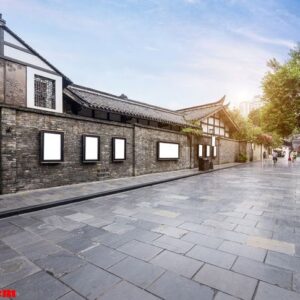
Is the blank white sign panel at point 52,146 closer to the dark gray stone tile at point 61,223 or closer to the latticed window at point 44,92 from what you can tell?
the dark gray stone tile at point 61,223

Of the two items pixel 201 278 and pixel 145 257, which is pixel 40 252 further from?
Answer: pixel 201 278

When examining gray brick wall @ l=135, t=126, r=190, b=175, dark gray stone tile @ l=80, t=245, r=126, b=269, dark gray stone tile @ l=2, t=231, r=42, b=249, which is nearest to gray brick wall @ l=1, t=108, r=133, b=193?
gray brick wall @ l=135, t=126, r=190, b=175

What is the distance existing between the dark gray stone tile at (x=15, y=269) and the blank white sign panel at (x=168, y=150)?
37.7ft

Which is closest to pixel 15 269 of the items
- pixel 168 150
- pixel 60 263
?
pixel 60 263

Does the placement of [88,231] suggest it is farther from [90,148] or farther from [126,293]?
[90,148]

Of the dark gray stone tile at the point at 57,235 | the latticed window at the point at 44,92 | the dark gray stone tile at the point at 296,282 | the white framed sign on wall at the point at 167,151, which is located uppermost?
the latticed window at the point at 44,92

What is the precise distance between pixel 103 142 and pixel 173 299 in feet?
29.0

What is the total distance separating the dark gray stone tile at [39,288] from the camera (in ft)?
8.00

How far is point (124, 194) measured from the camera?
8.05m

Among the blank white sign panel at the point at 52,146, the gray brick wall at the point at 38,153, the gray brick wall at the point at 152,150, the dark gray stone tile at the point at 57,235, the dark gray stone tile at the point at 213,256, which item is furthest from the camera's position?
the gray brick wall at the point at 152,150

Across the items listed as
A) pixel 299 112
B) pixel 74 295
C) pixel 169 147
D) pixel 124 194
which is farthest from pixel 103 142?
pixel 299 112

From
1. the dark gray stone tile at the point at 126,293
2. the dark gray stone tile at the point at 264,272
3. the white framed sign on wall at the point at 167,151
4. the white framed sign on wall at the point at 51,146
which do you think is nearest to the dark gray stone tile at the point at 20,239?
the dark gray stone tile at the point at 126,293

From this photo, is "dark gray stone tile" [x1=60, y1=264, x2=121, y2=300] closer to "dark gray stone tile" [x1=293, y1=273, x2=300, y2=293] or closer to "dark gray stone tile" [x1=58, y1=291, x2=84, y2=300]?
"dark gray stone tile" [x1=58, y1=291, x2=84, y2=300]

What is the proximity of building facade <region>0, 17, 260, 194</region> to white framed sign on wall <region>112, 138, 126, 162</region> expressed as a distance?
49mm
